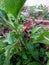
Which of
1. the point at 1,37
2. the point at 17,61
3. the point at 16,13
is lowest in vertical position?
the point at 17,61

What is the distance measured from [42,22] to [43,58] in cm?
34

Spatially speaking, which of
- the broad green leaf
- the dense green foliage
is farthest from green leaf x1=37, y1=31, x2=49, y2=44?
the broad green leaf

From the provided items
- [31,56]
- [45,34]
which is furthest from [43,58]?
[45,34]

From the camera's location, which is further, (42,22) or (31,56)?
(42,22)

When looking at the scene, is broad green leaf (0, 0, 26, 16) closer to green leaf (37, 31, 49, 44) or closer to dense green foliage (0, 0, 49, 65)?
dense green foliage (0, 0, 49, 65)

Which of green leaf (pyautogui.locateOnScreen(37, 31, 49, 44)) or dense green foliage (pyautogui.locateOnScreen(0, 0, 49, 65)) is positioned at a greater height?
green leaf (pyautogui.locateOnScreen(37, 31, 49, 44))

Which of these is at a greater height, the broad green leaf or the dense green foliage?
the broad green leaf

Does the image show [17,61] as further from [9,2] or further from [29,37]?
[9,2]

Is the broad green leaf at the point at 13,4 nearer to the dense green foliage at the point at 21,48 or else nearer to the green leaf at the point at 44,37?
the dense green foliage at the point at 21,48

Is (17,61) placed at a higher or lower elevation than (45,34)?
lower

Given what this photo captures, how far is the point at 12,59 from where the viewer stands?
140cm

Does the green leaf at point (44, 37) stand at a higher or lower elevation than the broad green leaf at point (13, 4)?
lower

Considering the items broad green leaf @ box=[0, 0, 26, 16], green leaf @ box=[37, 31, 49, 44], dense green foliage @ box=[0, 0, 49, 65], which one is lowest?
dense green foliage @ box=[0, 0, 49, 65]

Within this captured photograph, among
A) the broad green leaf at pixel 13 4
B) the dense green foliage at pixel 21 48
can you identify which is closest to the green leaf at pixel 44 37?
the dense green foliage at pixel 21 48
